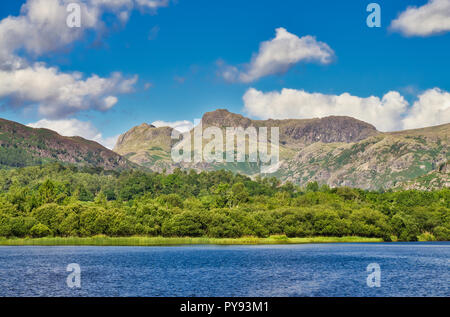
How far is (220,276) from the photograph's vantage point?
7581 cm

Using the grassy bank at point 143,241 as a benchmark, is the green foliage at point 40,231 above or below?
above

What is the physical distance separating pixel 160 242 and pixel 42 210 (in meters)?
44.7

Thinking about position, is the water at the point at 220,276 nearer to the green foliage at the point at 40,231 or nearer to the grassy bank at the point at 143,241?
the grassy bank at the point at 143,241

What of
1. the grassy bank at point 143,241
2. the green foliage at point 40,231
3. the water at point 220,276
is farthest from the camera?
the green foliage at point 40,231

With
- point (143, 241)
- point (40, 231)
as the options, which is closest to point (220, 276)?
point (143, 241)

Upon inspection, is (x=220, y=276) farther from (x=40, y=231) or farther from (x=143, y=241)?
(x=40, y=231)

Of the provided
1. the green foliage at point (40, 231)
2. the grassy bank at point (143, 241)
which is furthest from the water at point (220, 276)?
the green foliage at point (40, 231)

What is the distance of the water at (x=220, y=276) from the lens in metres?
61.7

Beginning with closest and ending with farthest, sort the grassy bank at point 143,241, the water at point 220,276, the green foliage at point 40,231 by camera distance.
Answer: the water at point 220,276, the grassy bank at point 143,241, the green foliage at point 40,231

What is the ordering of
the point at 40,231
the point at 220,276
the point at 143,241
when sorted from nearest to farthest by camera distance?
the point at 220,276, the point at 40,231, the point at 143,241

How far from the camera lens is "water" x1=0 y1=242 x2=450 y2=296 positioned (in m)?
61.7
